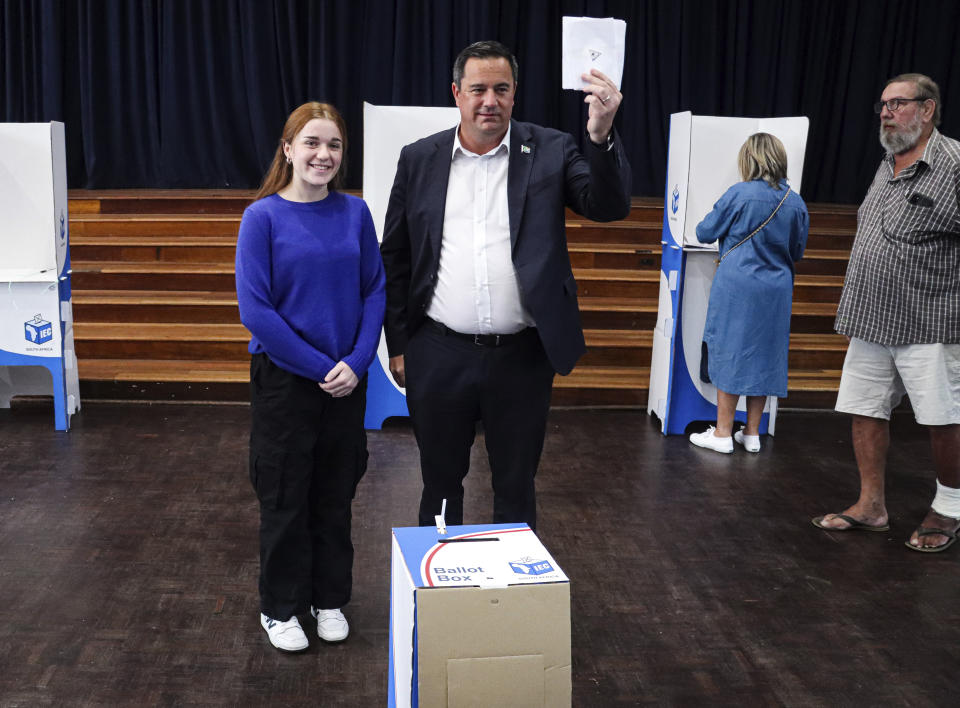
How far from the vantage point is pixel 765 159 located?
4258 millimetres

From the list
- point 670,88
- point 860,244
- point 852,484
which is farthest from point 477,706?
point 670,88

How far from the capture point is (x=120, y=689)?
2.53 meters

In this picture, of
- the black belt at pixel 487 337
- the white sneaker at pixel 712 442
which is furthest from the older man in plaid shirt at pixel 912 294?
the black belt at pixel 487 337

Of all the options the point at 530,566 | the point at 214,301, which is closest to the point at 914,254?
the point at 530,566

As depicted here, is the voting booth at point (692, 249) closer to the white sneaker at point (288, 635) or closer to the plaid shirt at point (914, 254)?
the plaid shirt at point (914, 254)

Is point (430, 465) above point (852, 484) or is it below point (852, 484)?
above

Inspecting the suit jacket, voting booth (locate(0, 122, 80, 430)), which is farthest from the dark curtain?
the suit jacket

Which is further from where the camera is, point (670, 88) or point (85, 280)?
point (670, 88)

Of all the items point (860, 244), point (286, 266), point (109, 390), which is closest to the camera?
point (286, 266)

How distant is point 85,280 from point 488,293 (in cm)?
434

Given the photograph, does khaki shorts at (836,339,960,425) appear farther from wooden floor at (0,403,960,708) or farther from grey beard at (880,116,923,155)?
grey beard at (880,116,923,155)

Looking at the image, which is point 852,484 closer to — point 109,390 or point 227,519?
point 227,519

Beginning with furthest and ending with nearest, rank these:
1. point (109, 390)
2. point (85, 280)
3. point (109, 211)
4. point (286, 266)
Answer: point (109, 211) < point (85, 280) < point (109, 390) < point (286, 266)

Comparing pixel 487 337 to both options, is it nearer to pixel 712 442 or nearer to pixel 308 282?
pixel 308 282
